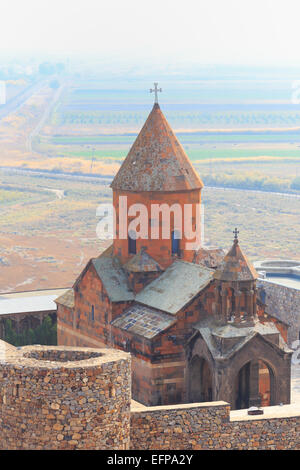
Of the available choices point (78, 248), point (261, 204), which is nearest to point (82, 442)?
point (78, 248)

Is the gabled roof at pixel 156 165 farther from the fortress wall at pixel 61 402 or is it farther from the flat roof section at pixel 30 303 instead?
the fortress wall at pixel 61 402

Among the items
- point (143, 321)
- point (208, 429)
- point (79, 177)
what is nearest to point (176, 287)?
point (143, 321)

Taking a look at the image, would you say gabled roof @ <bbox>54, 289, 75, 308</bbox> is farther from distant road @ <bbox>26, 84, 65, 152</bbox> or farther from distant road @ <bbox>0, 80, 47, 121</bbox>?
distant road @ <bbox>26, 84, 65, 152</bbox>

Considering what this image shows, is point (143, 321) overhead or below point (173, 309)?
below

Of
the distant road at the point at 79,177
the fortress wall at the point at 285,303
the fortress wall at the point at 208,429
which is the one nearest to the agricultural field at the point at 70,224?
the distant road at the point at 79,177

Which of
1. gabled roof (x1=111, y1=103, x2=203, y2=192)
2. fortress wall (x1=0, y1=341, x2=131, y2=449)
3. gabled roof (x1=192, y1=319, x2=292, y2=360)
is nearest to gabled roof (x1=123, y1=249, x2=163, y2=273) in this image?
gabled roof (x1=111, y1=103, x2=203, y2=192)

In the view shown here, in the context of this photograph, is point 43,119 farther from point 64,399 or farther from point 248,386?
point 64,399
